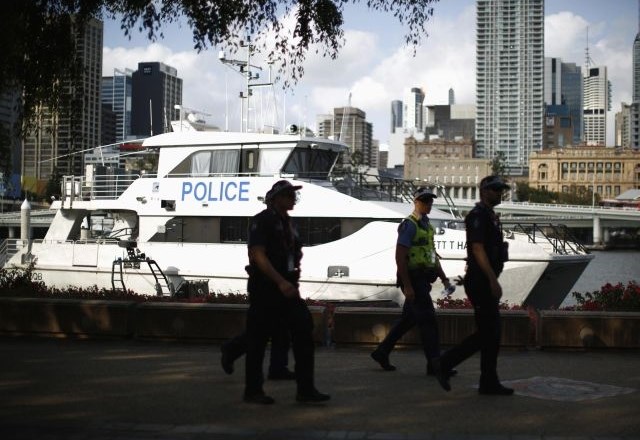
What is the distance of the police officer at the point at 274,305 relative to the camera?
23.2 feet

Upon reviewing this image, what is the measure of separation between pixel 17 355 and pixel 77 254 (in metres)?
12.0

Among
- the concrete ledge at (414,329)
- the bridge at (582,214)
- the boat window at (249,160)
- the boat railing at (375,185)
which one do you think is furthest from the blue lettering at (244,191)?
the bridge at (582,214)

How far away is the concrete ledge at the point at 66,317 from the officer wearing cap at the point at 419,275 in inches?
162

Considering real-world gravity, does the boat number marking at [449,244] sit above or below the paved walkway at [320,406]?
above

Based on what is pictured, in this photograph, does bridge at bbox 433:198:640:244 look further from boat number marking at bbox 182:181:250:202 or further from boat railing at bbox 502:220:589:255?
boat number marking at bbox 182:181:250:202

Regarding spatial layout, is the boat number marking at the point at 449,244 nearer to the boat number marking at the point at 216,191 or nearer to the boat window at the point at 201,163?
the boat number marking at the point at 216,191

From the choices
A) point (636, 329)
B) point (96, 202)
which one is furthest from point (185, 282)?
point (636, 329)

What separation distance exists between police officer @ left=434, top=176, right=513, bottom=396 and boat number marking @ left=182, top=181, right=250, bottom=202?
504 inches

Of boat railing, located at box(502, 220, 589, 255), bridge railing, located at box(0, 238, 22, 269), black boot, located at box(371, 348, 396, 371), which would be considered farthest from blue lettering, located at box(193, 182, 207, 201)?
black boot, located at box(371, 348, 396, 371)

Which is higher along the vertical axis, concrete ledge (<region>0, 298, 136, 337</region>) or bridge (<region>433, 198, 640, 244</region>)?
bridge (<region>433, 198, 640, 244</region>)

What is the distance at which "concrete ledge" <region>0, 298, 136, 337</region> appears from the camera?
37.0 ft

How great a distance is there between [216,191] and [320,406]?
13.8m

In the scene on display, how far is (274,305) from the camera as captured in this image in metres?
7.14

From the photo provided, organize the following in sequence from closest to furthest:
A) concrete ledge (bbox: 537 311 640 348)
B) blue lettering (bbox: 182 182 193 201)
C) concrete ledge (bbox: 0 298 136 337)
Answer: concrete ledge (bbox: 537 311 640 348), concrete ledge (bbox: 0 298 136 337), blue lettering (bbox: 182 182 193 201)
